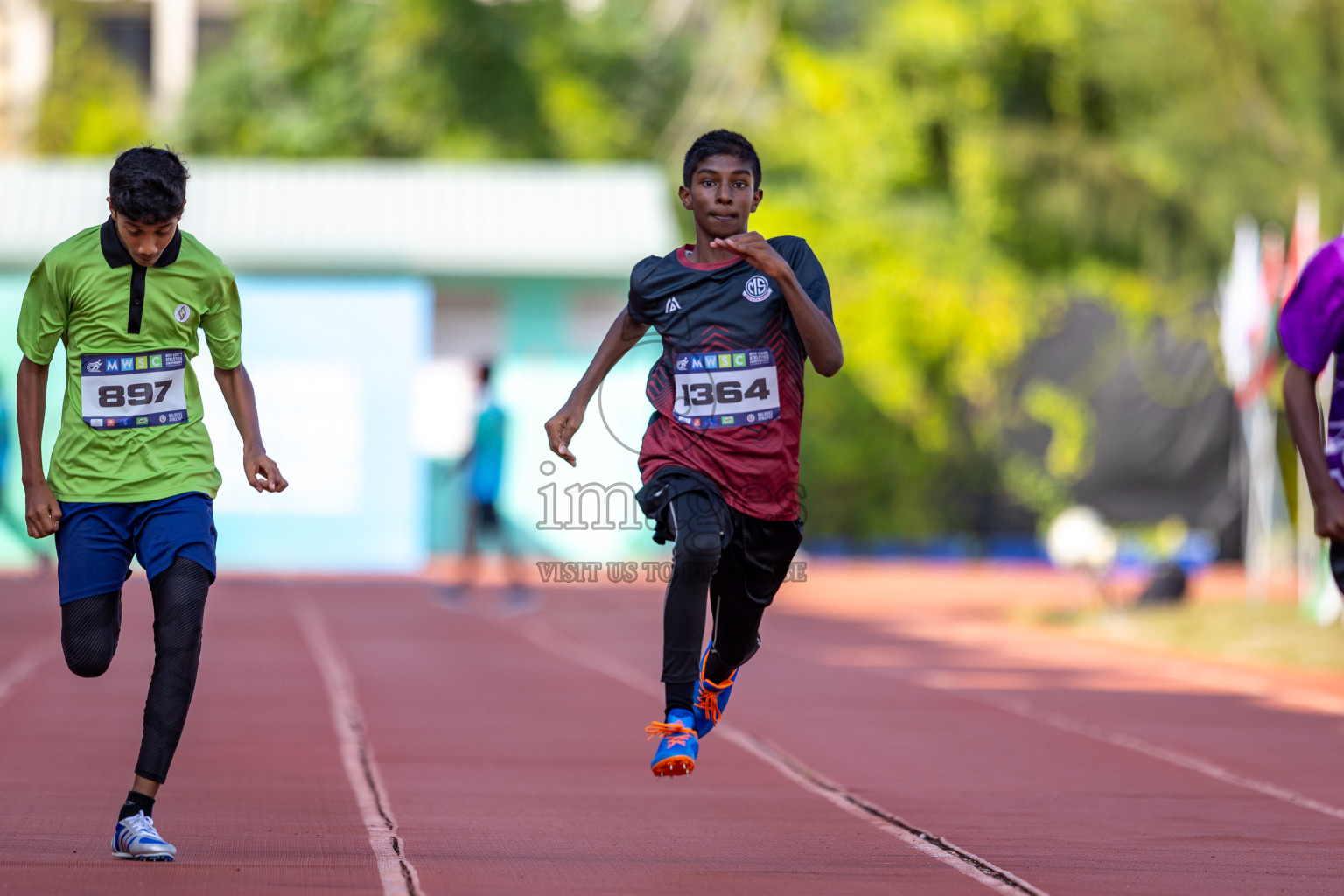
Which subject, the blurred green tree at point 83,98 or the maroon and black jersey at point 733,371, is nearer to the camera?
the maroon and black jersey at point 733,371

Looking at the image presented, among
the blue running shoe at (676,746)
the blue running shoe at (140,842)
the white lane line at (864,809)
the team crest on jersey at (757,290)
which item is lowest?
the white lane line at (864,809)

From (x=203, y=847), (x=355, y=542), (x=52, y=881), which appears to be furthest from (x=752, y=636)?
Result: (x=355, y=542)

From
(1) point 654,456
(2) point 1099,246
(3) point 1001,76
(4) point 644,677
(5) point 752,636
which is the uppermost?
(3) point 1001,76

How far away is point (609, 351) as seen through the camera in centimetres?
571

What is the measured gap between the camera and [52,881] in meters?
4.78

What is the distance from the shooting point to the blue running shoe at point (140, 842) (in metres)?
5.03

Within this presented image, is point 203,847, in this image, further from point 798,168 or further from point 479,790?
point 798,168

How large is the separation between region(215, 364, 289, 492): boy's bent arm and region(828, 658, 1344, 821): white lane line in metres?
3.80

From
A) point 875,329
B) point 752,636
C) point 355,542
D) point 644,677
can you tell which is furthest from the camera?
point 875,329

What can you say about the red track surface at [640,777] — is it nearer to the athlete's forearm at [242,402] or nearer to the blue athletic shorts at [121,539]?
the blue athletic shorts at [121,539]

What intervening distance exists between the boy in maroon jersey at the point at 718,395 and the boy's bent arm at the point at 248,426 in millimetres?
840

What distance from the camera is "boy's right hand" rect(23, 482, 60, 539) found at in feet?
16.7

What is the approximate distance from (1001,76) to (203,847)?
106 feet

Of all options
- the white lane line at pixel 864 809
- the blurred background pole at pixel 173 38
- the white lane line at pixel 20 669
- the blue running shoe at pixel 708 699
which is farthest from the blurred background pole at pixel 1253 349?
the blurred background pole at pixel 173 38
